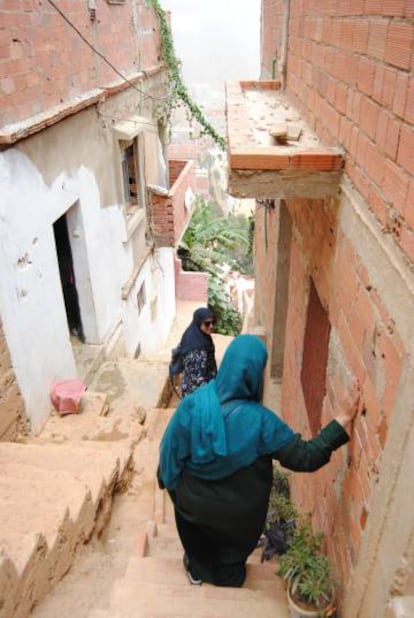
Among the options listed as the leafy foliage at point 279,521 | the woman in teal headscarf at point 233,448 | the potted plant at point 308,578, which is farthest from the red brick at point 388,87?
the leafy foliage at point 279,521

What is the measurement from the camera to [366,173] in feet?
6.38

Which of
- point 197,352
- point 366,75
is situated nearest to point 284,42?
point 366,75

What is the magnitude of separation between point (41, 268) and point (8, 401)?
1376 millimetres

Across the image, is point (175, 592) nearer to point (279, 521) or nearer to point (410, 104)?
point (279, 521)

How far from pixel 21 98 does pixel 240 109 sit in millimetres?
2232

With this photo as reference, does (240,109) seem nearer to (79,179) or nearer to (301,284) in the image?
(301,284)

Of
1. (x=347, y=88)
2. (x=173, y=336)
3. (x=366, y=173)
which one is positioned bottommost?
(x=173, y=336)

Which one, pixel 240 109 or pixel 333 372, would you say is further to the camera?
pixel 240 109

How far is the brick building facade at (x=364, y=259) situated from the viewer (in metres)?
1.58

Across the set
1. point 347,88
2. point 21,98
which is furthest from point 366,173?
point 21,98

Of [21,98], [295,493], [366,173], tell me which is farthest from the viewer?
[21,98]

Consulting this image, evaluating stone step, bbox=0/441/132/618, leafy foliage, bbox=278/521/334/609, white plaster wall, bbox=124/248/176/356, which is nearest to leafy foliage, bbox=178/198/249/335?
white plaster wall, bbox=124/248/176/356

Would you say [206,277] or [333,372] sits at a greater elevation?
[333,372]

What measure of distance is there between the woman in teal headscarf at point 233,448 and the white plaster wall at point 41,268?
8.54 ft
